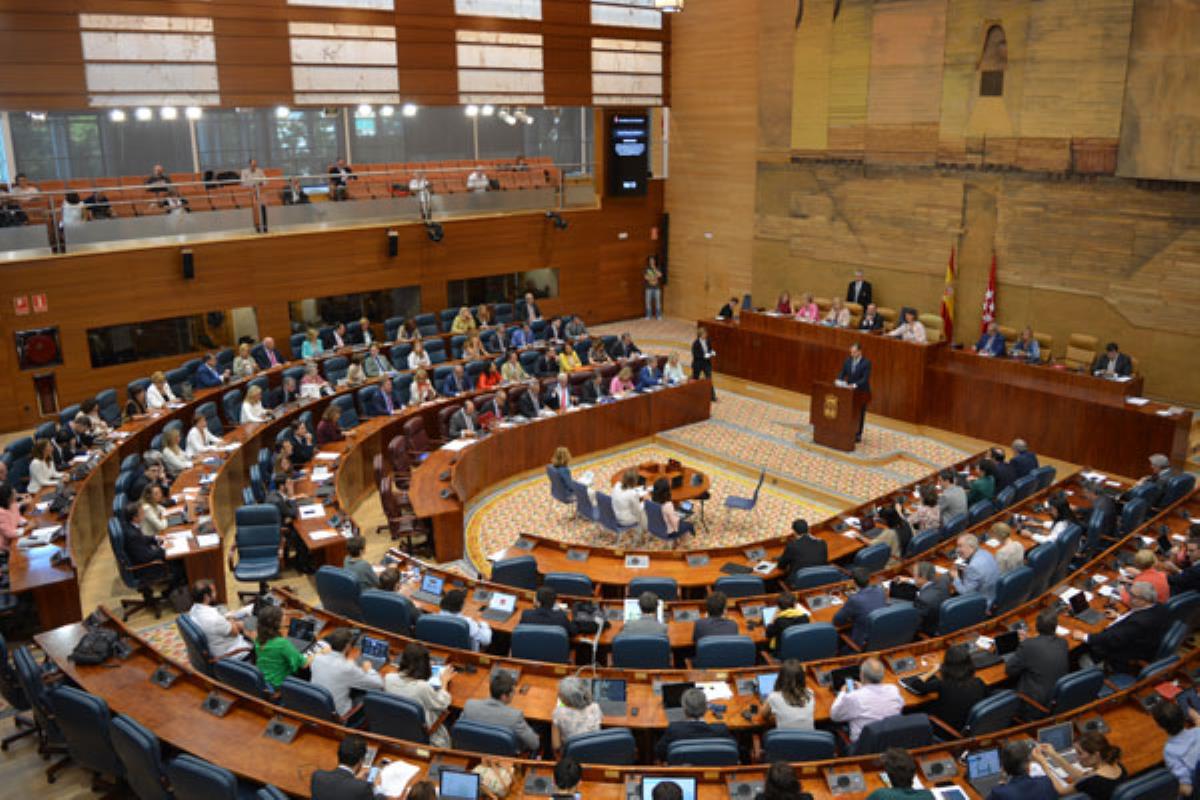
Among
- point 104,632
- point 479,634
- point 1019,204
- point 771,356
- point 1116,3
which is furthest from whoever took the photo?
point 771,356

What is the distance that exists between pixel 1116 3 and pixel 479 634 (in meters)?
14.1

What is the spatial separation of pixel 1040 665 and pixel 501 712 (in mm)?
3966

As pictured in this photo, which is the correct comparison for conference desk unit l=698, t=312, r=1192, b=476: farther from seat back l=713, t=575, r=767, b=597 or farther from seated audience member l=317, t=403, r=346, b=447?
seated audience member l=317, t=403, r=346, b=447

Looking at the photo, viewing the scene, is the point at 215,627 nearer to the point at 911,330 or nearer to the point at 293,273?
the point at 293,273

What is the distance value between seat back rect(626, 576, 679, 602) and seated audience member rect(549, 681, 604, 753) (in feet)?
7.54

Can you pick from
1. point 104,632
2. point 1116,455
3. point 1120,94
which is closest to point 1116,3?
point 1120,94

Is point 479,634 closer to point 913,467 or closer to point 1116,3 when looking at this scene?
point 913,467

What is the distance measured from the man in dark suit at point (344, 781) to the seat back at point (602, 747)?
125 cm

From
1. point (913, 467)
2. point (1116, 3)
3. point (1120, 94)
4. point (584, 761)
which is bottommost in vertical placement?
point (913, 467)

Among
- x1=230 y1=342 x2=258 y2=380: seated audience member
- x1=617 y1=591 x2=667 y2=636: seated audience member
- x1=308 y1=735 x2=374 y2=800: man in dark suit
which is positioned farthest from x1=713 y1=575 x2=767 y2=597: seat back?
x1=230 y1=342 x2=258 y2=380: seated audience member

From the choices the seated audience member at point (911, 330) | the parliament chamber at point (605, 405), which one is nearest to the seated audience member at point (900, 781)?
the parliament chamber at point (605, 405)

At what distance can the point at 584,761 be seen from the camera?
19.4 feet

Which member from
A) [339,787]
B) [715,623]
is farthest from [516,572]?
[339,787]

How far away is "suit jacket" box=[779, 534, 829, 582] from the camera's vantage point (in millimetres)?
9062
